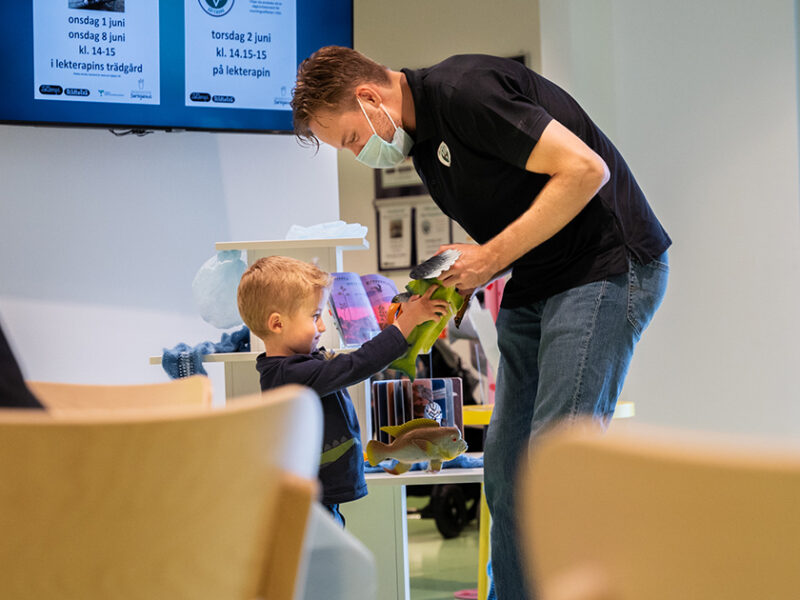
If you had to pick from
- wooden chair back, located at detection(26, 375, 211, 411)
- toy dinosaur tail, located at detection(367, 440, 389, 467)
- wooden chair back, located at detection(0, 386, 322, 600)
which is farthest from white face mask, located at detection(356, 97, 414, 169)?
wooden chair back, located at detection(0, 386, 322, 600)

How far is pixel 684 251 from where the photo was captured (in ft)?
12.3

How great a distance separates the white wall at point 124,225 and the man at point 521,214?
1.67 metres

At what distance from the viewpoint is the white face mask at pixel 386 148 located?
1.93 m

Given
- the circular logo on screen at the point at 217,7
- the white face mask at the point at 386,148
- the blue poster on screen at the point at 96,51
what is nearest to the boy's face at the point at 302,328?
the white face mask at the point at 386,148

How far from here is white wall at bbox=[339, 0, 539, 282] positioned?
18.0ft

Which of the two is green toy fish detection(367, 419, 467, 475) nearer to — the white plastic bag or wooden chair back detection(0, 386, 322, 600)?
the white plastic bag

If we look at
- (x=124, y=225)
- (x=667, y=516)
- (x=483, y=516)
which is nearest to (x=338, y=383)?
(x=483, y=516)

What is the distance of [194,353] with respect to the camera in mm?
2686

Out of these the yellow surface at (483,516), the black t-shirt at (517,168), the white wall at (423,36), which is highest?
the white wall at (423,36)

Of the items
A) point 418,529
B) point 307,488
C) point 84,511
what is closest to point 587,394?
point 307,488

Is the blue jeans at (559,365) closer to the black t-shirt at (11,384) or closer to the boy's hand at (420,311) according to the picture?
the boy's hand at (420,311)

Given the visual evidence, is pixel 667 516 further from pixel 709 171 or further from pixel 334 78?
pixel 709 171

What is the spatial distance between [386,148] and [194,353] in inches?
41.4

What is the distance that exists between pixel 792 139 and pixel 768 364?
90cm
